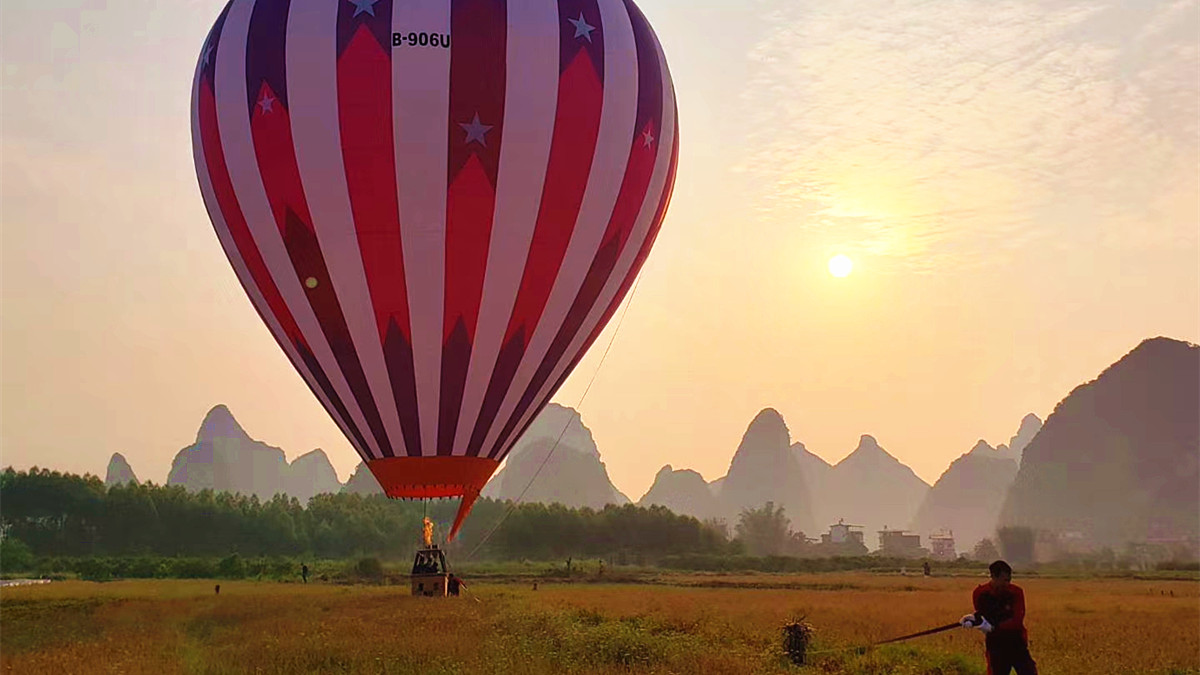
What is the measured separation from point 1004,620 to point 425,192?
13249 mm

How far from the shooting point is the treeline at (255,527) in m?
77.5

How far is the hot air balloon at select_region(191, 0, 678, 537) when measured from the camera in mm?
19297

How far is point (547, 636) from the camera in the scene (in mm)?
16281

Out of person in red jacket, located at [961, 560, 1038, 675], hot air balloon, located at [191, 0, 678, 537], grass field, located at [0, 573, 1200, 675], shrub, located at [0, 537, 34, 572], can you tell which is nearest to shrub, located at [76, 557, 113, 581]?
shrub, located at [0, 537, 34, 572]

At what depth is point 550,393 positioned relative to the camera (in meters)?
22.4

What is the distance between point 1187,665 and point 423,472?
12739 mm

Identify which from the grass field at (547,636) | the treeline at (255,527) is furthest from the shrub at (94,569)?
the grass field at (547,636)

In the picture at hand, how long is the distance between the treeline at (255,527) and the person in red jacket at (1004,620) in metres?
62.6

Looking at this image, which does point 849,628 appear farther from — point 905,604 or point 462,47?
point 462,47

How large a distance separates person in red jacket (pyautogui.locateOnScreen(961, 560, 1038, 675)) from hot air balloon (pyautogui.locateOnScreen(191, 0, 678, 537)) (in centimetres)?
1265

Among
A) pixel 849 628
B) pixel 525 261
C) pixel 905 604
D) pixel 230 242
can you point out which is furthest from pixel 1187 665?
pixel 230 242

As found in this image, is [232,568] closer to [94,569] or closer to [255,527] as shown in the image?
[94,569]

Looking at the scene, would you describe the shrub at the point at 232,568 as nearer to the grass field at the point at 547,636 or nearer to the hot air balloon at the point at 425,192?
the grass field at the point at 547,636

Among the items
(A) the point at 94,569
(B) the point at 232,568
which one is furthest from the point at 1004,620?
(A) the point at 94,569
